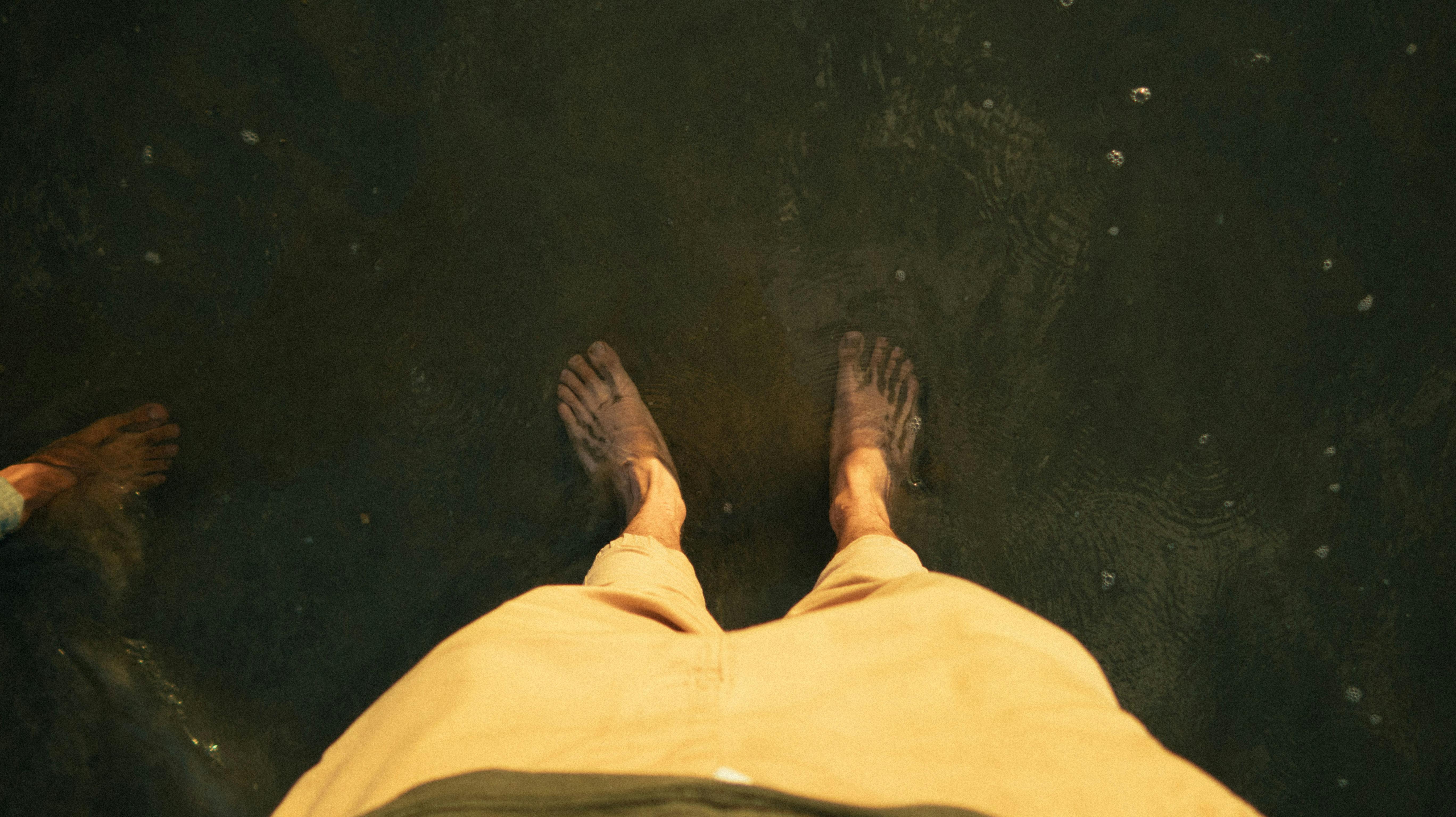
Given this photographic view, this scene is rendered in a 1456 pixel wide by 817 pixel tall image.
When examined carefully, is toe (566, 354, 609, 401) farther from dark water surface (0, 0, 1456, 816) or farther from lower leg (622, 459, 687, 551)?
lower leg (622, 459, 687, 551)

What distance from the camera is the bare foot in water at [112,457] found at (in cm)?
140

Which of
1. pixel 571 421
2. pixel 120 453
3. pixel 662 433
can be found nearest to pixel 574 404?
pixel 571 421

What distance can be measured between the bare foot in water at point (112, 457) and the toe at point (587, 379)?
2.51 feet

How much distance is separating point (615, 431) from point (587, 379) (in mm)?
118

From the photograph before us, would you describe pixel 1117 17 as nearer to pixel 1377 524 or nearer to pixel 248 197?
Answer: pixel 1377 524

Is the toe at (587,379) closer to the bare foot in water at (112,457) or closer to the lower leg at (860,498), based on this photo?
the lower leg at (860,498)

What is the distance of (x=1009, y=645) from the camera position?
2.47ft

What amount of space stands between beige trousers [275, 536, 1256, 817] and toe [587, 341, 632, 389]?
2.04ft

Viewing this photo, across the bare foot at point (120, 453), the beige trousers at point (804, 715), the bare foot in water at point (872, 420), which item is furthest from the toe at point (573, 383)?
the bare foot at point (120, 453)

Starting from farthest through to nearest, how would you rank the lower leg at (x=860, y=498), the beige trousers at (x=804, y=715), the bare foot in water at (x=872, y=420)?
the bare foot in water at (x=872, y=420) → the lower leg at (x=860, y=498) → the beige trousers at (x=804, y=715)

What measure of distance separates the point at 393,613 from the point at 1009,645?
1188mm

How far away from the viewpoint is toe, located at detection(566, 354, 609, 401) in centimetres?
144

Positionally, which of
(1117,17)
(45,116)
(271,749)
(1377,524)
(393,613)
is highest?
(1117,17)

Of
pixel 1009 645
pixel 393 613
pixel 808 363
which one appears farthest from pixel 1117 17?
pixel 393 613
